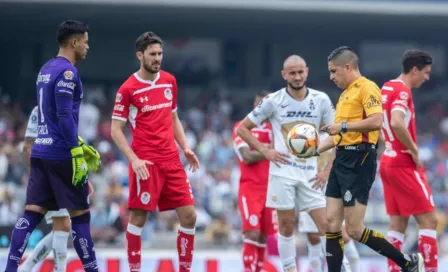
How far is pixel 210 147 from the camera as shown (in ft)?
80.1

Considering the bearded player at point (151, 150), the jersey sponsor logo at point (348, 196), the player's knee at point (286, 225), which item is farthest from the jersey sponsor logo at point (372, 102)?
the bearded player at point (151, 150)

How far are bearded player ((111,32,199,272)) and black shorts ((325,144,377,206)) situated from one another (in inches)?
64.0

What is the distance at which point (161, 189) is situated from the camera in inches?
409

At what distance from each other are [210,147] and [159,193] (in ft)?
46.1

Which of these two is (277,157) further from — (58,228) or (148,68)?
(58,228)

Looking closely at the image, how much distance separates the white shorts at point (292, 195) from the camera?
10.9 metres

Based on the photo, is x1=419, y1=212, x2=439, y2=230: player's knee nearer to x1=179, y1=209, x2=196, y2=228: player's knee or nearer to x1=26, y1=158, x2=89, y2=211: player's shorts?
x1=179, y1=209, x2=196, y2=228: player's knee

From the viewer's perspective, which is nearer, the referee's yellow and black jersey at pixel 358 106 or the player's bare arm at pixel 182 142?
the referee's yellow and black jersey at pixel 358 106

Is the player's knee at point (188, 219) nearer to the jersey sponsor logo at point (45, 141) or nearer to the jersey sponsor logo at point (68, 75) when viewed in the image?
the jersey sponsor logo at point (45, 141)

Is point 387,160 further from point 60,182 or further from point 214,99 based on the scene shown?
point 214,99

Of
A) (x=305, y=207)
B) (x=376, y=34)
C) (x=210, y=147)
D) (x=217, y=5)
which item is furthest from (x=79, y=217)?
(x=376, y=34)

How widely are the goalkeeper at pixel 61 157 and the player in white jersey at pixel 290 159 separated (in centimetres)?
219

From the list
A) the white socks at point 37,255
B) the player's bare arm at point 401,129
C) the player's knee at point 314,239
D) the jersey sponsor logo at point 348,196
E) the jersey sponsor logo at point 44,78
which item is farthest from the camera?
the player's knee at point 314,239

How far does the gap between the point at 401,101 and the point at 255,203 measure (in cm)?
257
